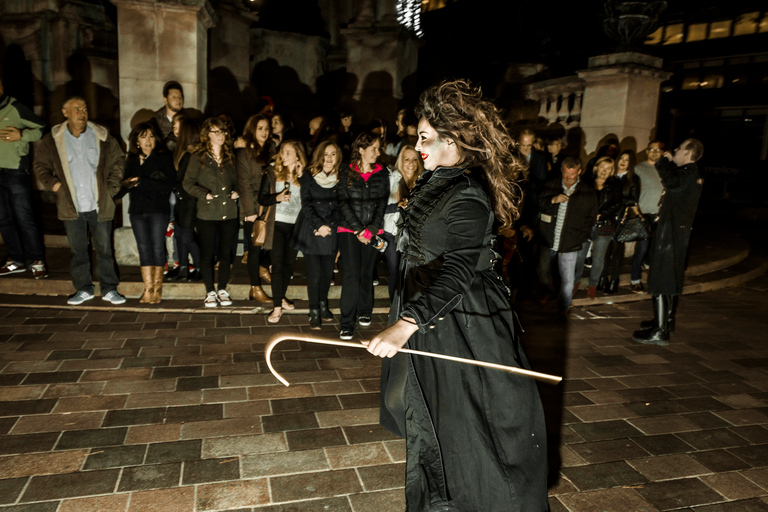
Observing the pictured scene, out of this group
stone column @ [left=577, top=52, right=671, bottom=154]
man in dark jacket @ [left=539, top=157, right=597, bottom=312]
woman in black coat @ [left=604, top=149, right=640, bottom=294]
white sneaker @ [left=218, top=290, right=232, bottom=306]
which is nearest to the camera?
white sneaker @ [left=218, top=290, right=232, bottom=306]

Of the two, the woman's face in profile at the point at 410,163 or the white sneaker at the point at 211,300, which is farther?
the white sneaker at the point at 211,300

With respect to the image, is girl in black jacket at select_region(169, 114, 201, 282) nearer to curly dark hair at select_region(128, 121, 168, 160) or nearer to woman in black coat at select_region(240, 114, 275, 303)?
curly dark hair at select_region(128, 121, 168, 160)

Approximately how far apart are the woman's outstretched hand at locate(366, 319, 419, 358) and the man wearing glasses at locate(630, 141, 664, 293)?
692 cm

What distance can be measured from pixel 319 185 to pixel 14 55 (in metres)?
10.7

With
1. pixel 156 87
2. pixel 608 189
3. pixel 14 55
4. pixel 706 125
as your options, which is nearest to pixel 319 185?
pixel 156 87

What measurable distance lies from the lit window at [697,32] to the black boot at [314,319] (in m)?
35.2

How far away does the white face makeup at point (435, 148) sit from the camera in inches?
99.0

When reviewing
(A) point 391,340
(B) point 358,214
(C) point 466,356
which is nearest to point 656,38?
(B) point 358,214

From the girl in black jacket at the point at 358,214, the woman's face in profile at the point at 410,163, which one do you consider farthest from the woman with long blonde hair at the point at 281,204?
the woman's face in profile at the point at 410,163

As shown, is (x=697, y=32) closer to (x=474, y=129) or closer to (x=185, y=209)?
(x=185, y=209)

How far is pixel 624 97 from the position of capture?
9516mm

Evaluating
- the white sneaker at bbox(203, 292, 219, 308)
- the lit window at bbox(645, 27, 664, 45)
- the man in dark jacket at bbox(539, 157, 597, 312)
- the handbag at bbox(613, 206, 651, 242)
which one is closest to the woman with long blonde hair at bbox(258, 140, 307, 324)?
the white sneaker at bbox(203, 292, 219, 308)

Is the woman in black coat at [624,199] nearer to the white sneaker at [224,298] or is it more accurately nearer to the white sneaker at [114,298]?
the white sneaker at [224,298]

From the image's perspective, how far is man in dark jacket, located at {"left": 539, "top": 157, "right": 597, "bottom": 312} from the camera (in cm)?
665
